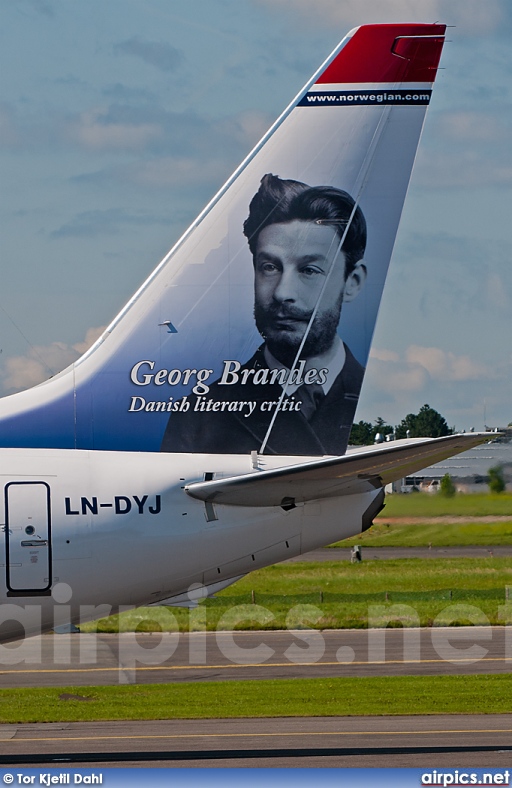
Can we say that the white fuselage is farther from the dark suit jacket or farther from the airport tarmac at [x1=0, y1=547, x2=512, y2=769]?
the airport tarmac at [x1=0, y1=547, x2=512, y2=769]

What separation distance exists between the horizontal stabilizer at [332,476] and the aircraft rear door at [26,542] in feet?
6.80

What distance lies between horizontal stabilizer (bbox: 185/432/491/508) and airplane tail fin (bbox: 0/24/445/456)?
91 cm

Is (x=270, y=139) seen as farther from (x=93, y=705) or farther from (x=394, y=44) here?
(x=93, y=705)

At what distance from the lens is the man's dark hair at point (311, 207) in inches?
640

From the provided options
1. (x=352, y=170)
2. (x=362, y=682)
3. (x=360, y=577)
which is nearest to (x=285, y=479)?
(x=352, y=170)

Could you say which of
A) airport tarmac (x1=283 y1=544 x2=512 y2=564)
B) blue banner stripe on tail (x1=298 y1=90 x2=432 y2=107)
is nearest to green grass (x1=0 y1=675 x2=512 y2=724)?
blue banner stripe on tail (x1=298 y1=90 x2=432 y2=107)

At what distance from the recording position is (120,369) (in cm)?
1612

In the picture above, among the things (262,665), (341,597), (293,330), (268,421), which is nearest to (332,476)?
(268,421)

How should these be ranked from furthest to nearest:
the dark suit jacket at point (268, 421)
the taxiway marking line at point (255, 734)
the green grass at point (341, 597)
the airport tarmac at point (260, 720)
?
the green grass at point (341, 597) → the taxiway marking line at point (255, 734) → the airport tarmac at point (260, 720) → the dark suit jacket at point (268, 421)

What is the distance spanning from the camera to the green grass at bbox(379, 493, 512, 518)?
34.5m

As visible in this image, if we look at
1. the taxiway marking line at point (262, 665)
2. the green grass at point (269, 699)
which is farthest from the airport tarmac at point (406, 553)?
the green grass at point (269, 699)

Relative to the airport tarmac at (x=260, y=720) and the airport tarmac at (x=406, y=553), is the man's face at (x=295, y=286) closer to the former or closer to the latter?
the airport tarmac at (x=260, y=720)

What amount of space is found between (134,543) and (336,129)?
6674 mm

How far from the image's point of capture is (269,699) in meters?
26.1
